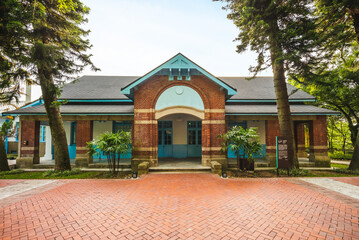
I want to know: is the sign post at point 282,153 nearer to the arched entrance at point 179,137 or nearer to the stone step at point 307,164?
the stone step at point 307,164

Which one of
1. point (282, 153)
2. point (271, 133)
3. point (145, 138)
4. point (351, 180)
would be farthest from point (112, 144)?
point (351, 180)

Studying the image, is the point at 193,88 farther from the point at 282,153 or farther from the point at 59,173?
the point at 59,173

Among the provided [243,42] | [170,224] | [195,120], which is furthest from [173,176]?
[243,42]

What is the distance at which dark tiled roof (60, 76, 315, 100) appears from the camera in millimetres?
13809

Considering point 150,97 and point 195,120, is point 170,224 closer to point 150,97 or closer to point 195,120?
point 150,97

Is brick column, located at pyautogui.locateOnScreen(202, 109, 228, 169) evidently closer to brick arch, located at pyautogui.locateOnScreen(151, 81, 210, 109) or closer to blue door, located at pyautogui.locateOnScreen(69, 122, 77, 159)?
brick arch, located at pyautogui.locateOnScreen(151, 81, 210, 109)

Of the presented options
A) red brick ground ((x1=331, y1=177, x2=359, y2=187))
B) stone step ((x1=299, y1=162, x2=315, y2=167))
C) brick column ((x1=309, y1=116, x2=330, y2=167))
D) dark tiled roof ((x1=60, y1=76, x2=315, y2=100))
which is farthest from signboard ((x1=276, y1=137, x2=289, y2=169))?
dark tiled roof ((x1=60, y1=76, x2=315, y2=100))

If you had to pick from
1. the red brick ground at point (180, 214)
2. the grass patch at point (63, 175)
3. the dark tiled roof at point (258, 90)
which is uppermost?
the dark tiled roof at point (258, 90)

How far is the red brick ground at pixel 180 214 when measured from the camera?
363cm

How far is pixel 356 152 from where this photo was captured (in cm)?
1030

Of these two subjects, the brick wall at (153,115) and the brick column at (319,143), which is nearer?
the brick wall at (153,115)

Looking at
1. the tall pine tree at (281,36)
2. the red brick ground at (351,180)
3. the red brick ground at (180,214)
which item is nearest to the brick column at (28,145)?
the red brick ground at (180,214)

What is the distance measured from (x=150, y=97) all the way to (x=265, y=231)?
8885 mm

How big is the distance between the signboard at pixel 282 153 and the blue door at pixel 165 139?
8335 mm
